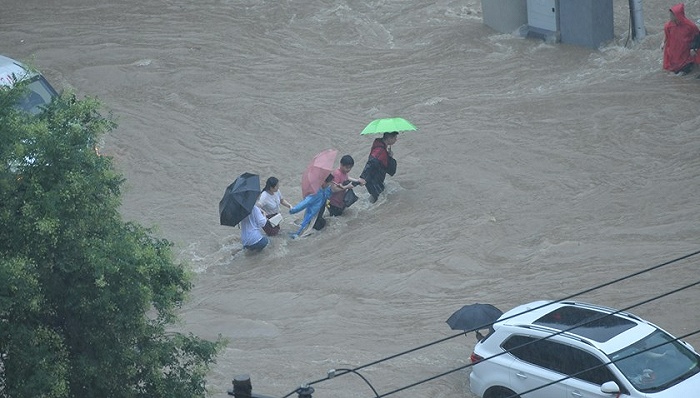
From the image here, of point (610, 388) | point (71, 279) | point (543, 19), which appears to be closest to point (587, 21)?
point (543, 19)

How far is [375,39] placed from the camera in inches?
1024

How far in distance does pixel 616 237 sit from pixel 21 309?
30.4 ft

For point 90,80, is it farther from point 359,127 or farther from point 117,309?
point 117,309

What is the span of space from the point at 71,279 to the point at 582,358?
5061 mm

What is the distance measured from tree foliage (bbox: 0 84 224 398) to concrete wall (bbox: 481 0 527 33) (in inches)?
665

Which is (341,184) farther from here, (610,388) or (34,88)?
(610,388)

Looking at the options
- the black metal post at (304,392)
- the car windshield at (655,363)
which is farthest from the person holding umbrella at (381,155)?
the black metal post at (304,392)

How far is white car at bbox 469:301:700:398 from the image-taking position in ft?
33.2

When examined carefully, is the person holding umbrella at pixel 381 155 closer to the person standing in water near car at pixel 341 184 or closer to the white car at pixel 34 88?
the person standing in water near car at pixel 341 184

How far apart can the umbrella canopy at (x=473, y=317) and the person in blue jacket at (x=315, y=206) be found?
529cm

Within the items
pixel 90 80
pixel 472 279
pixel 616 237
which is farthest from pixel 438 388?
pixel 90 80

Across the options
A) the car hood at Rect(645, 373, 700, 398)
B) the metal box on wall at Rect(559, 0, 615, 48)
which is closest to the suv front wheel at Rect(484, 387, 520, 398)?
the car hood at Rect(645, 373, 700, 398)

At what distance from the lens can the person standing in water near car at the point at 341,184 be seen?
1706 centimetres

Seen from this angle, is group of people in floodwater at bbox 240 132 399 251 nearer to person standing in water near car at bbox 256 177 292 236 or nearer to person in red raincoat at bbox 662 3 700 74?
person standing in water near car at bbox 256 177 292 236
